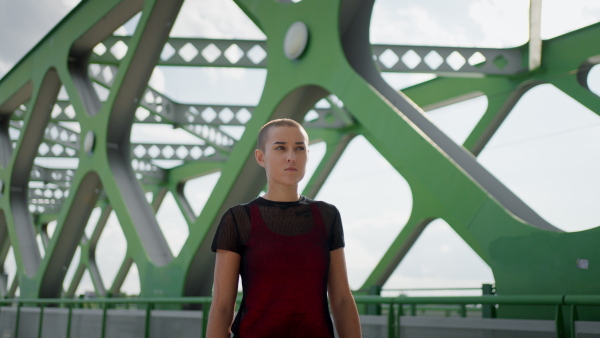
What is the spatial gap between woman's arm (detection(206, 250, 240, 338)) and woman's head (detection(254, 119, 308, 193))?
0.27 m

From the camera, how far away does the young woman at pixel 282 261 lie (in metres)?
2.18

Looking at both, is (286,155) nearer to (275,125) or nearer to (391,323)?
(275,125)

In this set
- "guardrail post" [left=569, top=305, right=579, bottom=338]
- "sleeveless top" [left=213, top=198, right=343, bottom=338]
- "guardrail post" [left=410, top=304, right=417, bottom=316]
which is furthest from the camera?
"guardrail post" [left=410, top=304, right=417, bottom=316]

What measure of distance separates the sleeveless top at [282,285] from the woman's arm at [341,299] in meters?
0.06

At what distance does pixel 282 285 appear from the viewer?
7.14 feet

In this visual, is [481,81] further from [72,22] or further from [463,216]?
[463,216]

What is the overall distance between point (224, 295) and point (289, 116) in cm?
780

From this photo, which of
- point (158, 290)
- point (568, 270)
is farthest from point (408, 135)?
point (158, 290)

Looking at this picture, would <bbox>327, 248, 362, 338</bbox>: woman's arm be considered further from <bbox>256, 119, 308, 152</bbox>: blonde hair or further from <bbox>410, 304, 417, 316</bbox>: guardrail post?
<bbox>410, 304, 417, 316</bbox>: guardrail post

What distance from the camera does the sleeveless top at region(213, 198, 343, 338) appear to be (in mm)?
2168

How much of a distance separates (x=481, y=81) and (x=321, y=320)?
15.6 metres

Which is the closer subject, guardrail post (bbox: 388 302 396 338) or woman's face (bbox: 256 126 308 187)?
woman's face (bbox: 256 126 308 187)

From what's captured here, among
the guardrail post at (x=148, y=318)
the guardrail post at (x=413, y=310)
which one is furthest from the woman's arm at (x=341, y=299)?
the guardrail post at (x=148, y=318)

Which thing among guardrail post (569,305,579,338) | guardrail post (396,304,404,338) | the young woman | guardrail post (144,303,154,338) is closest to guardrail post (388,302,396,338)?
guardrail post (396,304,404,338)
